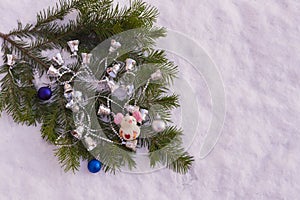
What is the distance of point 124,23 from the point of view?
103cm

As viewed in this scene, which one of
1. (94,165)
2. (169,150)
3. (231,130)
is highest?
(231,130)

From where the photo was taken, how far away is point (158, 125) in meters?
1.00

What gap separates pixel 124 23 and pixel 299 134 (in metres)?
0.53

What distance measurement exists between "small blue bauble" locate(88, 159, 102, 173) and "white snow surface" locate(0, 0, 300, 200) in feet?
0.17

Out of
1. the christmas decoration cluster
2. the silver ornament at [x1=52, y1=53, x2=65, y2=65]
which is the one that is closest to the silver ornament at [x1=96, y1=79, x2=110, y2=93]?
the christmas decoration cluster

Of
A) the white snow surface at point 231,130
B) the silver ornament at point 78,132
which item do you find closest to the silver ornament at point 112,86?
the silver ornament at point 78,132

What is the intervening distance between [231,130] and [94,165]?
14.0 inches

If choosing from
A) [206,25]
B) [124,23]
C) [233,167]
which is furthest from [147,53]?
[233,167]

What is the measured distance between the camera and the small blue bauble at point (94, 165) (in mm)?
1049

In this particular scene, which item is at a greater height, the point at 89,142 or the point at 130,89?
the point at 130,89

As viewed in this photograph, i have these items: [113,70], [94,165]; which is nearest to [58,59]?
[113,70]

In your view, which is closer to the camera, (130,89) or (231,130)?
(130,89)

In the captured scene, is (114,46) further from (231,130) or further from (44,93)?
(231,130)

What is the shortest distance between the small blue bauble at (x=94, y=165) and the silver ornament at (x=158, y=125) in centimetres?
16
